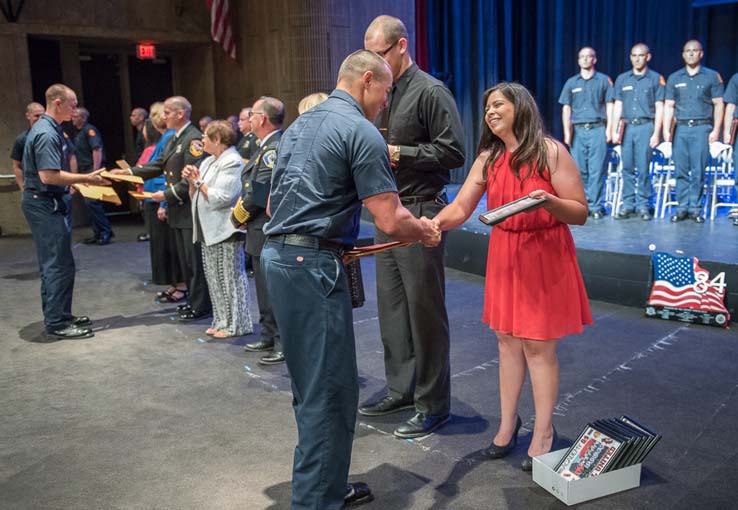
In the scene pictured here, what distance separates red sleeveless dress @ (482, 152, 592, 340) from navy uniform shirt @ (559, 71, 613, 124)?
191 inches

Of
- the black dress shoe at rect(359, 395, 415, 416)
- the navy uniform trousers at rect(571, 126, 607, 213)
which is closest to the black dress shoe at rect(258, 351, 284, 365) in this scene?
the black dress shoe at rect(359, 395, 415, 416)

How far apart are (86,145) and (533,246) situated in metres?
7.35

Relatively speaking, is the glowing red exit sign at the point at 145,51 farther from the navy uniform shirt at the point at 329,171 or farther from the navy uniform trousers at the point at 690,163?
the navy uniform shirt at the point at 329,171

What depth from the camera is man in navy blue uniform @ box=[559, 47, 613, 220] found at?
7164mm

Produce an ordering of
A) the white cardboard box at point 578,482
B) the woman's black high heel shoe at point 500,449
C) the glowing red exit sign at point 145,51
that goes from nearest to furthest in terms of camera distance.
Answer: the white cardboard box at point 578,482
the woman's black high heel shoe at point 500,449
the glowing red exit sign at point 145,51

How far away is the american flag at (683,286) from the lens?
15.6ft

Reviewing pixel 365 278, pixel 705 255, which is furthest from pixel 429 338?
pixel 365 278

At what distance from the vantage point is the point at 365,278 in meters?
6.57

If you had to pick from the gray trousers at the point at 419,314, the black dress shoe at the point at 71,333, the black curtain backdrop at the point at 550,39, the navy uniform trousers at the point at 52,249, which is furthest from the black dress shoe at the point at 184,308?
the black curtain backdrop at the point at 550,39

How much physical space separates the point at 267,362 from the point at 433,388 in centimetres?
135

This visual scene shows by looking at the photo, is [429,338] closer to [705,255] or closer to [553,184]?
[553,184]

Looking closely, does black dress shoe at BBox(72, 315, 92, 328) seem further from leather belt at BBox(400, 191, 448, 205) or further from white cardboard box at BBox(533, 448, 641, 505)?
white cardboard box at BBox(533, 448, 641, 505)

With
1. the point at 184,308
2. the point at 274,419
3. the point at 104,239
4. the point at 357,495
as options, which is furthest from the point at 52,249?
the point at 104,239

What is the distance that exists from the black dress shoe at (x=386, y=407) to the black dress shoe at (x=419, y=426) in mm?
196
